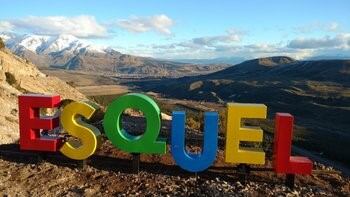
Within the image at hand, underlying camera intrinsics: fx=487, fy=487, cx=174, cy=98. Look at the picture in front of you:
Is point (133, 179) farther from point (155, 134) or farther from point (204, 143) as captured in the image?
point (204, 143)

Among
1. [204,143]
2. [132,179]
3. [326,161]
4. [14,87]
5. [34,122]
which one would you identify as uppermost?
[34,122]

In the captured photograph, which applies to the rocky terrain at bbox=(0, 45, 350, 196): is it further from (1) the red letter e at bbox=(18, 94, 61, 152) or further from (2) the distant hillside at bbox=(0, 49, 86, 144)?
(2) the distant hillside at bbox=(0, 49, 86, 144)

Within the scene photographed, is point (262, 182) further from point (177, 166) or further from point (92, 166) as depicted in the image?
point (92, 166)

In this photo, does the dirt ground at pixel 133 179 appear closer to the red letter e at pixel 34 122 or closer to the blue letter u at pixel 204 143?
the blue letter u at pixel 204 143

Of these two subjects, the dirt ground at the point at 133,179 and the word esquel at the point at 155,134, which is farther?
the word esquel at the point at 155,134

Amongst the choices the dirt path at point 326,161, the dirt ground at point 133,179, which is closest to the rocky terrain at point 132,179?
the dirt ground at point 133,179

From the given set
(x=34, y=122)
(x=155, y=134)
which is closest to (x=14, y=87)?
(x=34, y=122)
